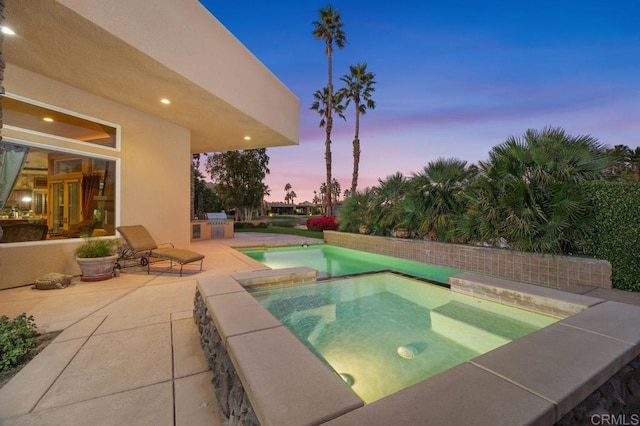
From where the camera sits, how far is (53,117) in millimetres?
5559

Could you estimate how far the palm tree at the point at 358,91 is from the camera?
2181cm

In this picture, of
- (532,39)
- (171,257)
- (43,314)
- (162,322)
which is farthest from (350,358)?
(532,39)

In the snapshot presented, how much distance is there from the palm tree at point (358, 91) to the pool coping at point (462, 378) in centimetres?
1963

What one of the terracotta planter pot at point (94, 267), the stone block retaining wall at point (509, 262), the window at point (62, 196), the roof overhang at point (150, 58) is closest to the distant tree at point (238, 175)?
the roof overhang at point (150, 58)

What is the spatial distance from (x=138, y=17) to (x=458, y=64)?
45.1 feet

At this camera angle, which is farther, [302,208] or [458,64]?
[302,208]

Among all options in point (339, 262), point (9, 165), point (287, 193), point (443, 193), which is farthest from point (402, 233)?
point (287, 193)

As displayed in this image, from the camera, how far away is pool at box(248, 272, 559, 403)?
278 cm

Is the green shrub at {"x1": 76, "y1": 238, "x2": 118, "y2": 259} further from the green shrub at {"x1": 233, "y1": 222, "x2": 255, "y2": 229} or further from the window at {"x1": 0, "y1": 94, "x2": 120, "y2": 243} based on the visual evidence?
the green shrub at {"x1": 233, "y1": 222, "x2": 255, "y2": 229}

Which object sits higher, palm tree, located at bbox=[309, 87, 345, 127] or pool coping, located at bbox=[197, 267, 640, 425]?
palm tree, located at bbox=[309, 87, 345, 127]

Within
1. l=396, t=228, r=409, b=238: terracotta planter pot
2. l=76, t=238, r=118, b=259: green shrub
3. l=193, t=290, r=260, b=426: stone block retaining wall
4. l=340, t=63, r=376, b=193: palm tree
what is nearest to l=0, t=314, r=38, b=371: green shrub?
l=193, t=290, r=260, b=426: stone block retaining wall

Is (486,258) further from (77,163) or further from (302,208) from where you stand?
(302,208)

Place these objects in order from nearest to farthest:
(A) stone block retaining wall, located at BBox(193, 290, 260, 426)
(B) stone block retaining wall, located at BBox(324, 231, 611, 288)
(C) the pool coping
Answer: (C) the pool coping
(A) stone block retaining wall, located at BBox(193, 290, 260, 426)
(B) stone block retaining wall, located at BBox(324, 231, 611, 288)

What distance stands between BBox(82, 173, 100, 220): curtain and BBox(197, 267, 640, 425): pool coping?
19.3ft
